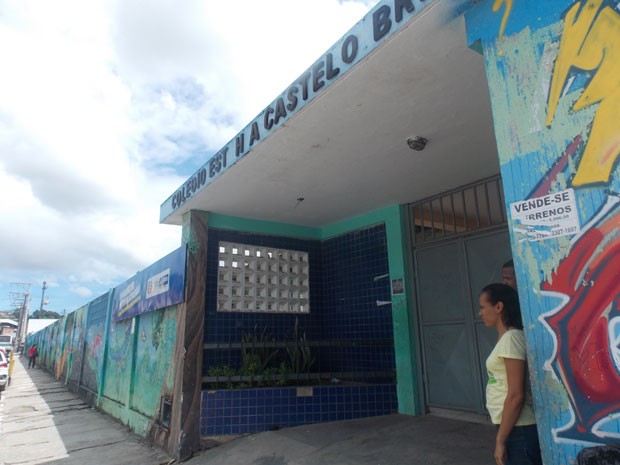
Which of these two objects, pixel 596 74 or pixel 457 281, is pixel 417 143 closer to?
pixel 457 281

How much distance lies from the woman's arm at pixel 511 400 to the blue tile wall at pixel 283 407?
3.91 meters

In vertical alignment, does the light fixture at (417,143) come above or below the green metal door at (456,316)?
above

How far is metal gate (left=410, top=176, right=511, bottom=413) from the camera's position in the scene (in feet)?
16.9

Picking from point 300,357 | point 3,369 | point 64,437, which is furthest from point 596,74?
point 3,369

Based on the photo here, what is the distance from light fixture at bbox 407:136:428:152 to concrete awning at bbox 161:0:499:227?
0.06 m

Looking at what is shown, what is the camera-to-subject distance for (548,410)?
6.31ft

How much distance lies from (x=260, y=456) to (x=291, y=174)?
331cm

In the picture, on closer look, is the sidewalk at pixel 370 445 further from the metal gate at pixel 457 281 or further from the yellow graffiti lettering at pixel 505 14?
the yellow graffiti lettering at pixel 505 14

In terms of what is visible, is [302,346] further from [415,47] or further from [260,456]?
[415,47]

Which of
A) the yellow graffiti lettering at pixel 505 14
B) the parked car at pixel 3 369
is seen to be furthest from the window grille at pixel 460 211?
the parked car at pixel 3 369

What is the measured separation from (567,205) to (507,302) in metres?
0.67

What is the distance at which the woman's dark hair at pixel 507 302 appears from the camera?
2.33 m

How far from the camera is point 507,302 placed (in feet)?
7.80

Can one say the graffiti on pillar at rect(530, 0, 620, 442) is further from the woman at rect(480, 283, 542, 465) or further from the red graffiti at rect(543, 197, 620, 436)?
the woman at rect(480, 283, 542, 465)
